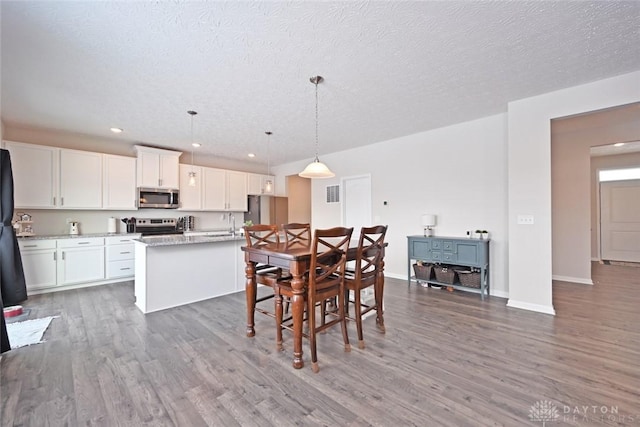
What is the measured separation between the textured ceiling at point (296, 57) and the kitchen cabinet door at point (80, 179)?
2.23ft

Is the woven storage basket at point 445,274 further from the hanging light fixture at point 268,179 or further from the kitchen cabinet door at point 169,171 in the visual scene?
the kitchen cabinet door at point 169,171

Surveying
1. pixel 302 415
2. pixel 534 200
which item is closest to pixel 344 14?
pixel 302 415

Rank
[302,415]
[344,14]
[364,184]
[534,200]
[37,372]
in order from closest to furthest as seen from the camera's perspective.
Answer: [302,415] → [344,14] → [37,372] → [534,200] → [364,184]

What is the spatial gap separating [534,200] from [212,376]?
392 cm

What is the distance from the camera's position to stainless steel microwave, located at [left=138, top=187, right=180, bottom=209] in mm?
5111

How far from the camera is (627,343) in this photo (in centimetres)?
238

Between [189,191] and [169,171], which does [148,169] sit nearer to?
[169,171]

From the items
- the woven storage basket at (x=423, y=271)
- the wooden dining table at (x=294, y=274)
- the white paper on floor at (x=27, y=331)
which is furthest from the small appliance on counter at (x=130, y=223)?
the woven storage basket at (x=423, y=271)

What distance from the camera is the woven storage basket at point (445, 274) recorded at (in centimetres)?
403

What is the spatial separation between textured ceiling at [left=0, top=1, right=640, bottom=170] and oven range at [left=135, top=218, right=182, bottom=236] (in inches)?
79.6

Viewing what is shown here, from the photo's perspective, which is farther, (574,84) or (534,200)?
(534,200)

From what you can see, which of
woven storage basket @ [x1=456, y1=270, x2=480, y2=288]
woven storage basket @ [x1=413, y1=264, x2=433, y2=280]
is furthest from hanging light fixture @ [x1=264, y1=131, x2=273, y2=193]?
woven storage basket @ [x1=456, y1=270, x2=480, y2=288]

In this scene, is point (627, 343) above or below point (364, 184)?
below

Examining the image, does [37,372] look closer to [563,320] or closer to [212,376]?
[212,376]
